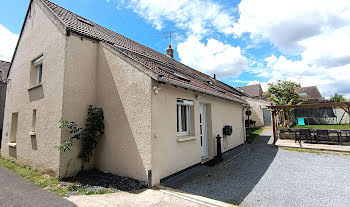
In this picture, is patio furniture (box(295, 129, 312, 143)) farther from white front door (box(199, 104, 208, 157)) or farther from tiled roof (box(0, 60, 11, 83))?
tiled roof (box(0, 60, 11, 83))

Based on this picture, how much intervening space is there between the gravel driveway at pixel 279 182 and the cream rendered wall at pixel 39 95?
5099 millimetres

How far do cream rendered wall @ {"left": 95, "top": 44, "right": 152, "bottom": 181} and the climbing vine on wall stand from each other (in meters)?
0.25

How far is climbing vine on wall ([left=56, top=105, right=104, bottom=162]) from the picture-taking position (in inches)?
227

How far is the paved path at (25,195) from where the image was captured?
4164 mm

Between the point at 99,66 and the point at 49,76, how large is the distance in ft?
6.52

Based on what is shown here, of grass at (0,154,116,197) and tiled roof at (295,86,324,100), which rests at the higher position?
tiled roof at (295,86,324,100)

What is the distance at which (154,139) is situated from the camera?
512cm

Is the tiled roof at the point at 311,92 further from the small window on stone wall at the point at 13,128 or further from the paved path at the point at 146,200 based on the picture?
the small window on stone wall at the point at 13,128

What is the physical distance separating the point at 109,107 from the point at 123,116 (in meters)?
0.88

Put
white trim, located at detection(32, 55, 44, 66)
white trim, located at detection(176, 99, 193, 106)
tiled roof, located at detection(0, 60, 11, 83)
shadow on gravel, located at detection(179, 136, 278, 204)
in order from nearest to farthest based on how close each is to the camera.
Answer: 1. shadow on gravel, located at detection(179, 136, 278, 204)
2. white trim, located at detection(176, 99, 193, 106)
3. white trim, located at detection(32, 55, 44, 66)
4. tiled roof, located at detection(0, 60, 11, 83)

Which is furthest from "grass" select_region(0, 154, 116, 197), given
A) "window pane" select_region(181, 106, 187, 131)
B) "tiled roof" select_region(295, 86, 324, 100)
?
"tiled roof" select_region(295, 86, 324, 100)

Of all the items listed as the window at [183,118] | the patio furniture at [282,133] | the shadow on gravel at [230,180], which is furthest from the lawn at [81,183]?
the patio furniture at [282,133]

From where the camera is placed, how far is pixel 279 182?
208 inches

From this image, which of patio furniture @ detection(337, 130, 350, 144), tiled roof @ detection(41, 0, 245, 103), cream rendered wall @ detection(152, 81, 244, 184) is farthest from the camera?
patio furniture @ detection(337, 130, 350, 144)
